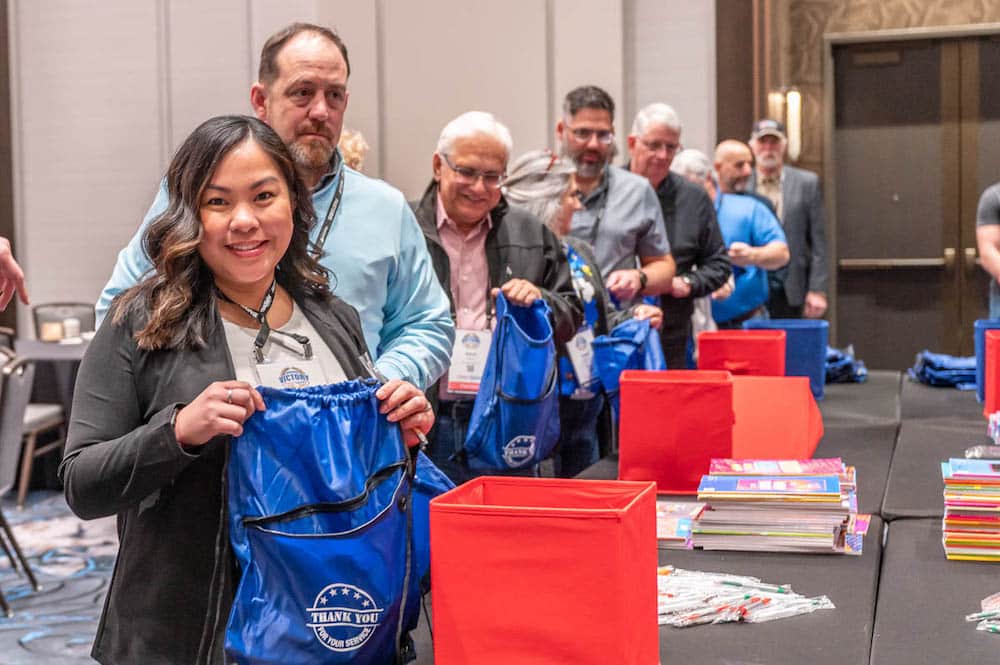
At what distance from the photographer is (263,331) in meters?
1.56

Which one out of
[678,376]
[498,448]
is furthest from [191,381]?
[498,448]

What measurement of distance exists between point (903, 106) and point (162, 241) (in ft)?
24.7

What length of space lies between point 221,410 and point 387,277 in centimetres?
89

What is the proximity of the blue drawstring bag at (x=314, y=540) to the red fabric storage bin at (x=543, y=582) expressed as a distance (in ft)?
0.30

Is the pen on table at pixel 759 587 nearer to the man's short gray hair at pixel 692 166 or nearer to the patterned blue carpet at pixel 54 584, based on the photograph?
the patterned blue carpet at pixel 54 584

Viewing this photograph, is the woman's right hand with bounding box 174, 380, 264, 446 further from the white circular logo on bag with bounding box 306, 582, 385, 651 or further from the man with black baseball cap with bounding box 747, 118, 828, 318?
the man with black baseball cap with bounding box 747, 118, 828, 318

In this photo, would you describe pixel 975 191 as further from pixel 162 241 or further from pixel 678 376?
pixel 162 241

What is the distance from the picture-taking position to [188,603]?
4.53 feet

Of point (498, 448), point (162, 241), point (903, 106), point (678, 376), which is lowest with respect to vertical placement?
point (498, 448)

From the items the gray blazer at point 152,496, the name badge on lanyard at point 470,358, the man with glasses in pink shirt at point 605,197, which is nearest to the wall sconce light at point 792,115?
the man with glasses in pink shirt at point 605,197

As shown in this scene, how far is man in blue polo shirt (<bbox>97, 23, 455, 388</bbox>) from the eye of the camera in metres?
2.08

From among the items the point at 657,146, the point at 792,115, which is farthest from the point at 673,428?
the point at 792,115

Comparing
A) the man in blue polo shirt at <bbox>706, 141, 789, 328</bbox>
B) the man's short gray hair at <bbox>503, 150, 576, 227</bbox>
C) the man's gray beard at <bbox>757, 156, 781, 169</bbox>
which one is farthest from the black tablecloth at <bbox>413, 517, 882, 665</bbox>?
the man's gray beard at <bbox>757, 156, 781, 169</bbox>

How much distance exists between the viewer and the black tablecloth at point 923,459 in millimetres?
2107
